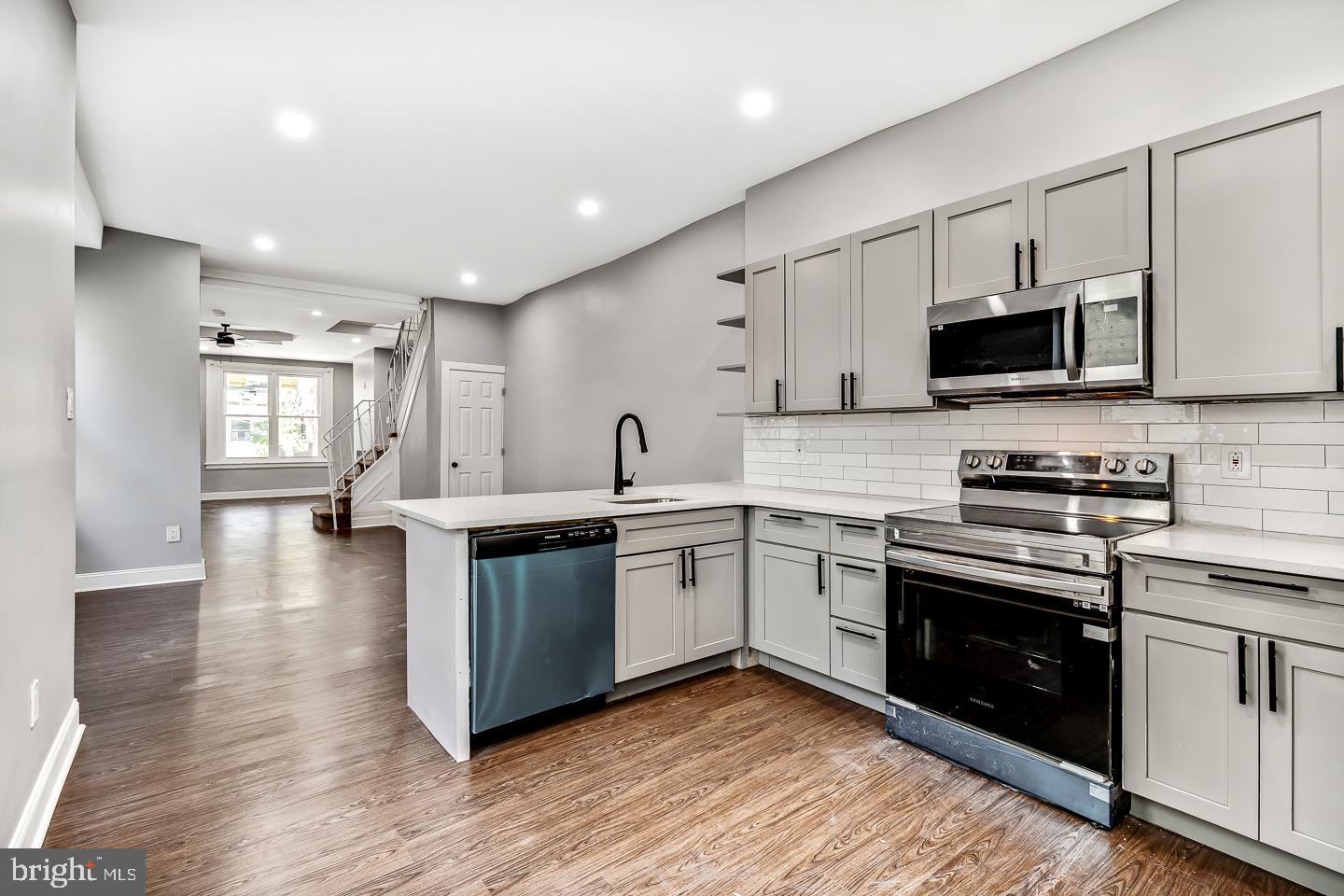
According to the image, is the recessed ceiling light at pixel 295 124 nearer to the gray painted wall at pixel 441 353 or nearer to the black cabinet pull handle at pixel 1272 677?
the gray painted wall at pixel 441 353

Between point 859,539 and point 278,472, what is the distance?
502 inches

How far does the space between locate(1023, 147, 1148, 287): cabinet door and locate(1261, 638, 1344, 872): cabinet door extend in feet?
4.39

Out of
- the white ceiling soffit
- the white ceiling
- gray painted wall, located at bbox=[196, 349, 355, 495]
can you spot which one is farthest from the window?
the white ceiling

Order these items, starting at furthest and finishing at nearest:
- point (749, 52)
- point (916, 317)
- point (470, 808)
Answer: point (916, 317) < point (749, 52) < point (470, 808)

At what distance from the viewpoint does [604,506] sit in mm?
2928

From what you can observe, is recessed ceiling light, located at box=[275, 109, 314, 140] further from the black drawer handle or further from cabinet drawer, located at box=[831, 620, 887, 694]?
the black drawer handle

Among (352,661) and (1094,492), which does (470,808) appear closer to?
(352,661)

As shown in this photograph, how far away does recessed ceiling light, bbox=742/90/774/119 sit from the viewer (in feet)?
9.97

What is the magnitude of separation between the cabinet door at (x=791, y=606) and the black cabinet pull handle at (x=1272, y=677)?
1521mm

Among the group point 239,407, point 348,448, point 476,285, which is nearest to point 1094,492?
point 476,285

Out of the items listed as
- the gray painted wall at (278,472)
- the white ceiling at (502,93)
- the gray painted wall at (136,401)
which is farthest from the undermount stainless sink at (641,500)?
the gray painted wall at (278,472)

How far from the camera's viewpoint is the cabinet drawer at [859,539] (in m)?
2.74

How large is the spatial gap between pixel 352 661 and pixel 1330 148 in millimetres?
4588

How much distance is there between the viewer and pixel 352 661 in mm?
3561
